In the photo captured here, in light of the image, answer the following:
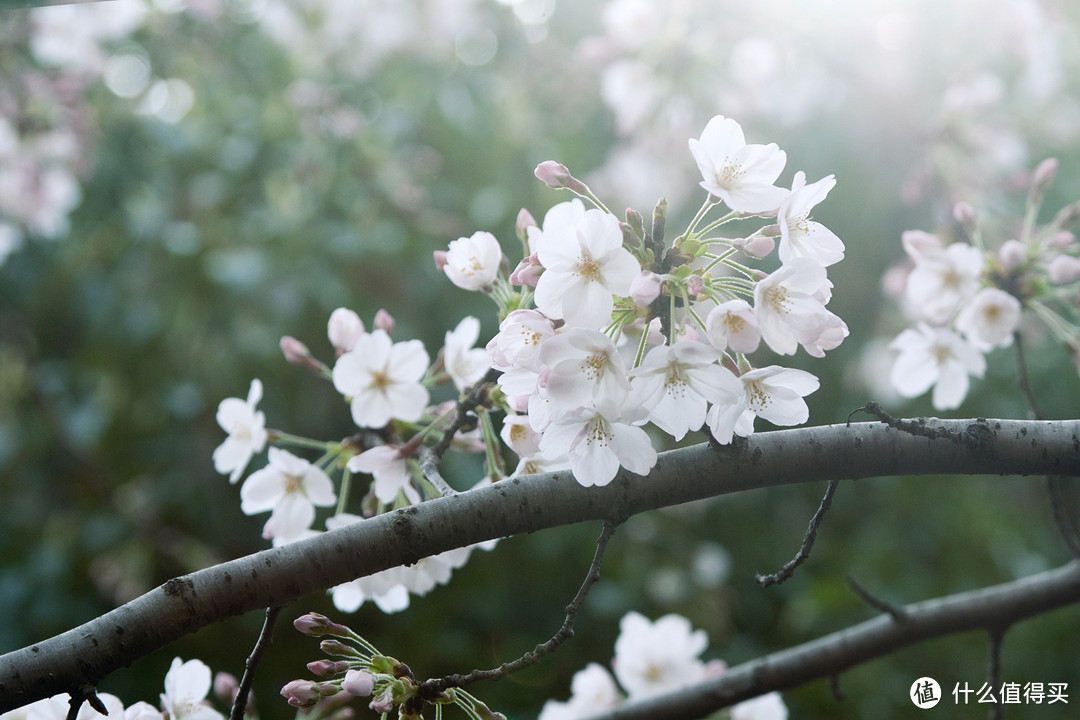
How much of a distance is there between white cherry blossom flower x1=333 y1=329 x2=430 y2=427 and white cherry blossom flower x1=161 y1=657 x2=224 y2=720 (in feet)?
0.91

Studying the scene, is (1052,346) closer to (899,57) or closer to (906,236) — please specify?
(899,57)

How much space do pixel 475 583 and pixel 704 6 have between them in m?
1.49

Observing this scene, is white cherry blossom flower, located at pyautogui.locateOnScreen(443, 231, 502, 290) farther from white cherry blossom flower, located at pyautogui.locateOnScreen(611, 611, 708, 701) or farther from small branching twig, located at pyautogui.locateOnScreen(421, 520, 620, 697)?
white cherry blossom flower, located at pyautogui.locateOnScreen(611, 611, 708, 701)

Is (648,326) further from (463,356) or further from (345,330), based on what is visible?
(345,330)

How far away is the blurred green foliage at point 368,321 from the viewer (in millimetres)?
1938

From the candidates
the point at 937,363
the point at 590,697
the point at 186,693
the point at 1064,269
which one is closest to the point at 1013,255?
the point at 1064,269

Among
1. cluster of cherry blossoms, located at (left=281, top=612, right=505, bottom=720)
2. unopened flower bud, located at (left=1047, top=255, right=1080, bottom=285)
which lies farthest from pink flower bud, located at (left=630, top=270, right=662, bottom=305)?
unopened flower bud, located at (left=1047, top=255, right=1080, bottom=285)

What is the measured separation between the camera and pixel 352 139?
2105 millimetres

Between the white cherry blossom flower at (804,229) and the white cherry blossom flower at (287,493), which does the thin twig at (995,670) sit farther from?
the white cherry blossom flower at (287,493)

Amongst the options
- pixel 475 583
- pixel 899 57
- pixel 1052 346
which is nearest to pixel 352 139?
pixel 475 583

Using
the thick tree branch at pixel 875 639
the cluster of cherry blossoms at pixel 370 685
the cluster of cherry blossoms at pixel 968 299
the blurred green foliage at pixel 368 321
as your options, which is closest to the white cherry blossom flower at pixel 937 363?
the cluster of cherry blossoms at pixel 968 299

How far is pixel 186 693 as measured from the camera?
78cm

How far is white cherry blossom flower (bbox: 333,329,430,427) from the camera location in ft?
2.70

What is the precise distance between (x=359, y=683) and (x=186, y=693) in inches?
8.6
